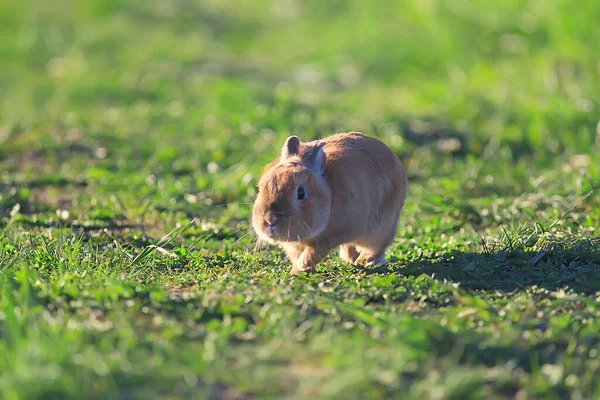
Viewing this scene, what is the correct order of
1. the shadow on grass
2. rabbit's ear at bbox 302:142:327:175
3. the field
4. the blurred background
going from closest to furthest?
1. the field
2. the shadow on grass
3. rabbit's ear at bbox 302:142:327:175
4. the blurred background

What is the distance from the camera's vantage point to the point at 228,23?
52.4 feet

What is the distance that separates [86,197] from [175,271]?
2384mm

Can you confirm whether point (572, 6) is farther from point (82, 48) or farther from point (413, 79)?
point (82, 48)

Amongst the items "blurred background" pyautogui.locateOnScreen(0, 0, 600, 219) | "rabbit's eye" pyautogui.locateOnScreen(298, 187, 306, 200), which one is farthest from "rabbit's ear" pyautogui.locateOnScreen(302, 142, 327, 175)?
"blurred background" pyautogui.locateOnScreen(0, 0, 600, 219)

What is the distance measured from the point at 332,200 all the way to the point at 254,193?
228 centimetres

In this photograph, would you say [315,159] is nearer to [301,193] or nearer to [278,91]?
[301,193]

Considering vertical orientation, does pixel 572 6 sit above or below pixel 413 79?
above

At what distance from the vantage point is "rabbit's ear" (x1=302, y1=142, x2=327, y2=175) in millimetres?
5059

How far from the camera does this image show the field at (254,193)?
3.60 meters

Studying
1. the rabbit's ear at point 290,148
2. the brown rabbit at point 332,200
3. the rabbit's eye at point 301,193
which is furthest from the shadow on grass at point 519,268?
the rabbit's ear at point 290,148

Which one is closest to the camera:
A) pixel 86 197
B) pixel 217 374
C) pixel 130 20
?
pixel 217 374

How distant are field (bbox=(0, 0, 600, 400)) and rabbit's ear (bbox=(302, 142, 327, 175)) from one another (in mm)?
622

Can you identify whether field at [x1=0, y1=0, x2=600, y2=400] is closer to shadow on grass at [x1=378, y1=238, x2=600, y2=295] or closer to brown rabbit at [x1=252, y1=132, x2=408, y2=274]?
shadow on grass at [x1=378, y1=238, x2=600, y2=295]

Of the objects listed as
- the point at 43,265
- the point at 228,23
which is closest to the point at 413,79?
the point at 228,23
